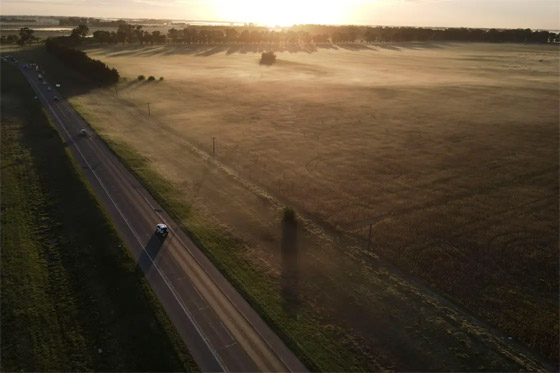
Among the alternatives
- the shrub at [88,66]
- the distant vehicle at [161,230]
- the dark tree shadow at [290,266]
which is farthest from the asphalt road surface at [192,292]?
the shrub at [88,66]

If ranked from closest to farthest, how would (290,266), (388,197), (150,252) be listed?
1. (290,266)
2. (150,252)
3. (388,197)

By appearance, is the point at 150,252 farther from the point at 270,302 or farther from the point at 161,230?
the point at 270,302

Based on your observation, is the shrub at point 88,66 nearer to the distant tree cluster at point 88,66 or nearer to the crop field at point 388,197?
the distant tree cluster at point 88,66

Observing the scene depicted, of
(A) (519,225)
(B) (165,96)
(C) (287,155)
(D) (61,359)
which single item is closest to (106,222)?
(D) (61,359)

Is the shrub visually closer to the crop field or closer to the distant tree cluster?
the distant tree cluster

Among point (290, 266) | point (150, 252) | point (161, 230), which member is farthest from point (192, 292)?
point (161, 230)

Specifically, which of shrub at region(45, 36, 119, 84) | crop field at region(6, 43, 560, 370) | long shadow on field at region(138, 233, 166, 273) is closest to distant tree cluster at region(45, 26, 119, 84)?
shrub at region(45, 36, 119, 84)

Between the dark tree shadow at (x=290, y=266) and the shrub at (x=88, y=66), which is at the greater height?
the shrub at (x=88, y=66)
